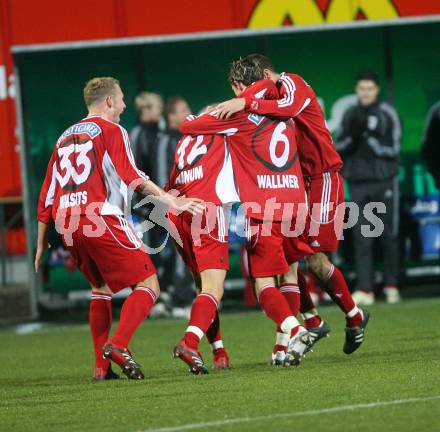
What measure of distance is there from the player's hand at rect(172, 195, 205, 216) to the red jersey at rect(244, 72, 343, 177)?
A: 27.4 inches

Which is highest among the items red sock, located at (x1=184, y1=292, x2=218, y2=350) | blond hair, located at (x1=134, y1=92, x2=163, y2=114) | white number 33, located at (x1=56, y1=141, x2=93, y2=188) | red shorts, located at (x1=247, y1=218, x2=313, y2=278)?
blond hair, located at (x1=134, y1=92, x2=163, y2=114)

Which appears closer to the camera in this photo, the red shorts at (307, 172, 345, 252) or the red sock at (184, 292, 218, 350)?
the red sock at (184, 292, 218, 350)

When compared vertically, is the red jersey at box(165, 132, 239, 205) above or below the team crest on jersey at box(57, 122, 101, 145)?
below

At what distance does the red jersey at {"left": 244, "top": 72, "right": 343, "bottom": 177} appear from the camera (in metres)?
8.77

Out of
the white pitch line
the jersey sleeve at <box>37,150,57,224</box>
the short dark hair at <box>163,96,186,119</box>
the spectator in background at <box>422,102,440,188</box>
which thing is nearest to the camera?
the white pitch line

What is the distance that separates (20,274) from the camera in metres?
16.0

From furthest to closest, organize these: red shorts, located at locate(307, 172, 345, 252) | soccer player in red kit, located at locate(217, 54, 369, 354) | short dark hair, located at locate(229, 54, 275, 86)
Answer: red shorts, located at locate(307, 172, 345, 252) < soccer player in red kit, located at locate(217, 54, 369, 354) < short dark hair, located at locate(229, 54, 275, 86)

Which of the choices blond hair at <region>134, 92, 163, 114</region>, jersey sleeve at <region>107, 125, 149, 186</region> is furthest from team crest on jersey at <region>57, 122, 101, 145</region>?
blond hair at <region>134, 92, 163, 114</region>

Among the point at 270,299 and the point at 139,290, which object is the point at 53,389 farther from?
the point at 270,299

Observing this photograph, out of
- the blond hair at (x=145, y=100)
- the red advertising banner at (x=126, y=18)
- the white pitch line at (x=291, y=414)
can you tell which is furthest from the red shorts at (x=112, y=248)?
the red advertising banner at (x=126, y=18)

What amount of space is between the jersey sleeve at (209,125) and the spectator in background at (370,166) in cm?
580

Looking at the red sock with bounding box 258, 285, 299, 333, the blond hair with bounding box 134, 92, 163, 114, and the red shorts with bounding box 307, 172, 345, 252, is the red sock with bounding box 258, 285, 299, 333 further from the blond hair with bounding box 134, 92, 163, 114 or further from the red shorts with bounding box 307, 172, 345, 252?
the blond hair with bounding box 134, 92, 163, 114

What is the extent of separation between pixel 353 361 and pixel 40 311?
659cm

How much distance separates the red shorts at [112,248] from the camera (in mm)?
8477
